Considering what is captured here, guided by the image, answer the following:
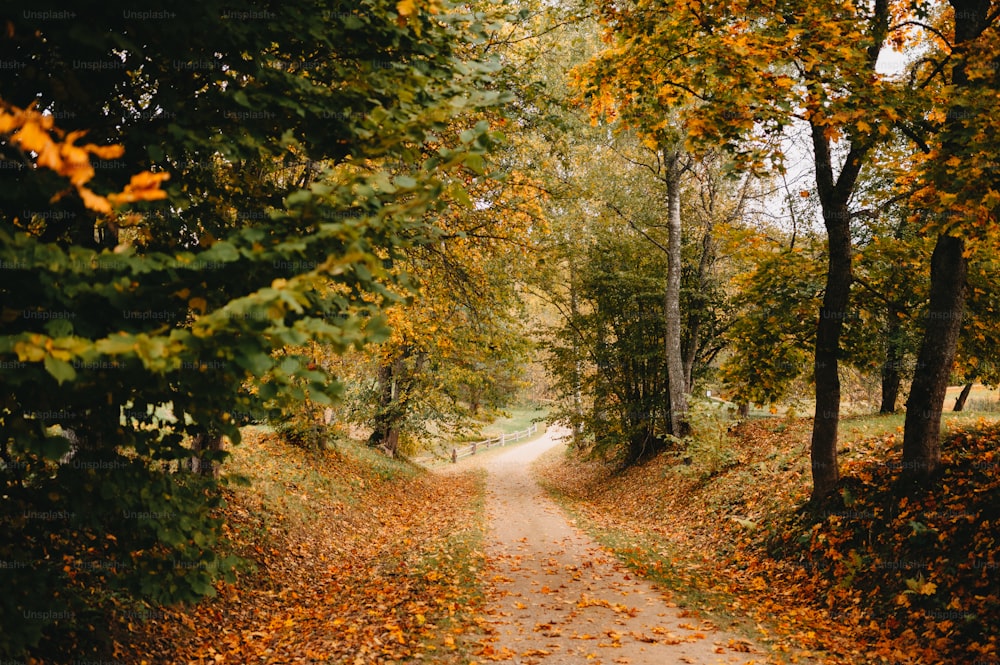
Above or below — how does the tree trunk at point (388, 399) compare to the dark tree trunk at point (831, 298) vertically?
below

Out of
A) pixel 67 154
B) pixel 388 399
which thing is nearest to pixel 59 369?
pixel 67 154

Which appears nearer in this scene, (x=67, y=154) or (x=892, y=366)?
(x=67, y=154)

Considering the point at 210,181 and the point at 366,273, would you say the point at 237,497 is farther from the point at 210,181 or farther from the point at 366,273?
the point at 366,273

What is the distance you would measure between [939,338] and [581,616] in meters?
5.48

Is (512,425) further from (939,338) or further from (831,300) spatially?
(939,338)

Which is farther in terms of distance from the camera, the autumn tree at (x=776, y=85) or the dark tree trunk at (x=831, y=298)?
the dark tree trunk at (x=831, y=298)

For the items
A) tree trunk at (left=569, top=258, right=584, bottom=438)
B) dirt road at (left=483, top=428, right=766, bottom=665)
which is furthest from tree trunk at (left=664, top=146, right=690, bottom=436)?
dirt road at (left=483, top=428, right=766, bottom=665)

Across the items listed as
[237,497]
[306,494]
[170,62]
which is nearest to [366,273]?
[170,62]

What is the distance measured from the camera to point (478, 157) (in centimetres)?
322

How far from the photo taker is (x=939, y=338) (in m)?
7.18

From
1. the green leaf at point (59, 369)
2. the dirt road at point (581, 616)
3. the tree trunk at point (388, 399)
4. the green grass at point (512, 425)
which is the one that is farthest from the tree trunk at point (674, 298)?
the green grass at point (512, 425)

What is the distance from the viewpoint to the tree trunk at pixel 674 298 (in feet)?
51.2

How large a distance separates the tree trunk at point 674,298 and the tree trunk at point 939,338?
807 centimetres

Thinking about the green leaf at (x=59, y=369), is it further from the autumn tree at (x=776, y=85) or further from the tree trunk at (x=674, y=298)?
the tree trunk at (x=674, y=298)
